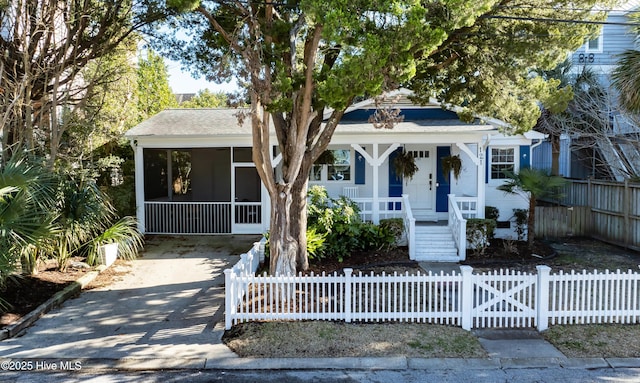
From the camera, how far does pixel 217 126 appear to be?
1522cm

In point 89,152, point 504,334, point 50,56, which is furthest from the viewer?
point 89,152

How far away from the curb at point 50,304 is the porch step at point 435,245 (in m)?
7.56

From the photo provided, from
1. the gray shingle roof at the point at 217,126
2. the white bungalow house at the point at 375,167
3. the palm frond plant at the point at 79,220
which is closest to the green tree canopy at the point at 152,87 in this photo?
the gray shingle roof at the point at 217,126

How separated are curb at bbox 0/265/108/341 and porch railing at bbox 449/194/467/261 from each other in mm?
8633

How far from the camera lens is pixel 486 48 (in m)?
9.43

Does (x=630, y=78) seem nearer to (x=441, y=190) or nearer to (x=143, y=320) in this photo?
(x=441, y=190)

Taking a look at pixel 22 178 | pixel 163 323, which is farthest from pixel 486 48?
pixel 22 178

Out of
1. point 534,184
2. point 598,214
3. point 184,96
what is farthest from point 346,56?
point 184,96

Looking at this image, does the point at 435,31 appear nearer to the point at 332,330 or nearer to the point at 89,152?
the point at 332,330

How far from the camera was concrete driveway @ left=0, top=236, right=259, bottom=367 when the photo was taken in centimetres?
600

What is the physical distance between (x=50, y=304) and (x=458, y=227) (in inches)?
361

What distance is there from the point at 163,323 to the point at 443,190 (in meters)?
10.4

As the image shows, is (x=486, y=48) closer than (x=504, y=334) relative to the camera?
No

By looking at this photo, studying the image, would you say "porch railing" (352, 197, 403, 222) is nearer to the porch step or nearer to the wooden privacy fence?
the porch step
